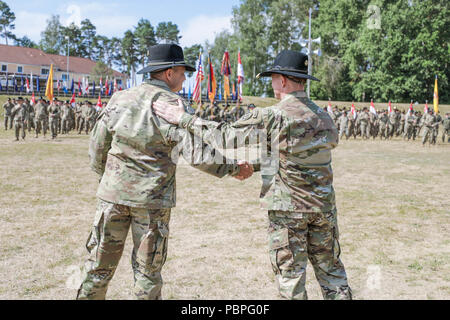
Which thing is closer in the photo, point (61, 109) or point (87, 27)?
point (61, 109)

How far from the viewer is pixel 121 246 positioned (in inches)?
122

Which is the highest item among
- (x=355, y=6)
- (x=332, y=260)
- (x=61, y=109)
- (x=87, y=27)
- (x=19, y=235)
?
(x=87, y=27)

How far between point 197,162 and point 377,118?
2772cm

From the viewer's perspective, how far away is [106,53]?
305 feet

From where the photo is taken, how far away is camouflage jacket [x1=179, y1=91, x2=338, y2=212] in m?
3.18

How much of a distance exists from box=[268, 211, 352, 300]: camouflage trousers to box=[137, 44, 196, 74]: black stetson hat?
54.9 inches

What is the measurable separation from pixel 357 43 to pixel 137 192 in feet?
159

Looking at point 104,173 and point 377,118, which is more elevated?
point 377,118

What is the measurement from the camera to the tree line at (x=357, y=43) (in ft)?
150

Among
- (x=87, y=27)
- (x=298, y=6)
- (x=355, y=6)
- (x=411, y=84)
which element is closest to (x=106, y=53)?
(x=87, y=27)

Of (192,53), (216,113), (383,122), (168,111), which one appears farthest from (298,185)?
(192,53)

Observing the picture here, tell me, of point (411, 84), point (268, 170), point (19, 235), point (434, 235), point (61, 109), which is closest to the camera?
point (268, 170)
